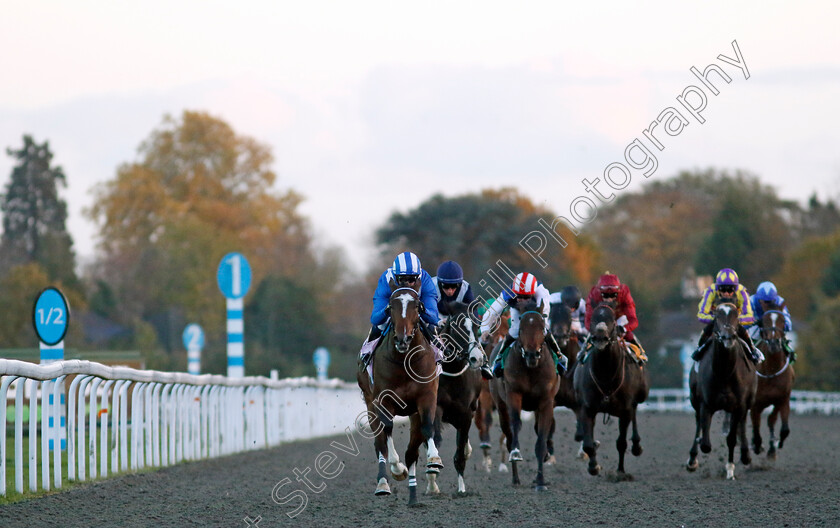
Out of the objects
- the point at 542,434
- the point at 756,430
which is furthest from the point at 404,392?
the point at 756,430

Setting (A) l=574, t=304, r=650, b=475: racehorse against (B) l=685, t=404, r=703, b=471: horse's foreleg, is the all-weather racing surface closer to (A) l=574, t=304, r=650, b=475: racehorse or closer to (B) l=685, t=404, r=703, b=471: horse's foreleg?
(B) l=685, t=404, r=703, b=471: horse's foreleg

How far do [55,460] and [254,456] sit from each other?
6.15 metres

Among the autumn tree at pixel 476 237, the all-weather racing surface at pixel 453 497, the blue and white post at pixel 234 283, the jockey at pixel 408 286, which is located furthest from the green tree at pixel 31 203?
the jockey at pixel 408 286

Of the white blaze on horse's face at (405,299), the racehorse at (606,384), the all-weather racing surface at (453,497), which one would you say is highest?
the white blaze on horse's face at (405,299)

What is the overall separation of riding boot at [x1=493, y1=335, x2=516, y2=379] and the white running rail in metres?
3.38

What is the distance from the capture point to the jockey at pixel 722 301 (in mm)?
12227

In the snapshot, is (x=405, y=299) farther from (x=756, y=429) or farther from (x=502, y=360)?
(x=756, y=429)

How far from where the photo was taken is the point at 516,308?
36.0ft

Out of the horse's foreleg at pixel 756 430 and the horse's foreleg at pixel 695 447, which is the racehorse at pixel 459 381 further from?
the horse's foreleg at pixel 756 430

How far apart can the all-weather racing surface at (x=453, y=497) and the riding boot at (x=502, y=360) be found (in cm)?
101

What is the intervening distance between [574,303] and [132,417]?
16.3 feet

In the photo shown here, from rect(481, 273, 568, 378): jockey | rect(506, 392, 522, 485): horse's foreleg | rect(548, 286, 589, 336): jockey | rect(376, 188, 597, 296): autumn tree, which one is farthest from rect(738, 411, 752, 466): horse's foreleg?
rect(376, 188, 597, 296): autumn tree

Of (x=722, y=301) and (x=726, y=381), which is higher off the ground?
(x=722, y=301)

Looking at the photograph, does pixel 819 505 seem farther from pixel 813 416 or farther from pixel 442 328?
pixel 813 416
